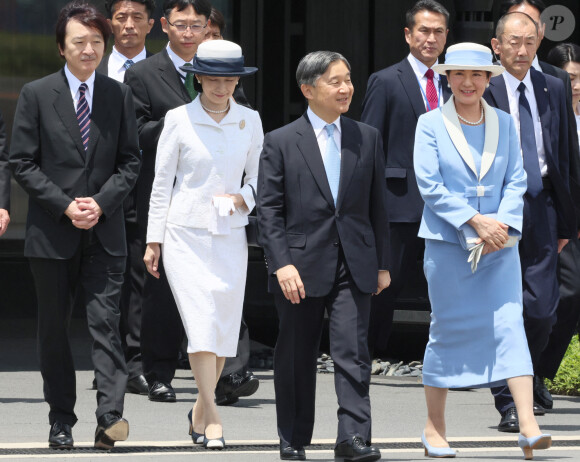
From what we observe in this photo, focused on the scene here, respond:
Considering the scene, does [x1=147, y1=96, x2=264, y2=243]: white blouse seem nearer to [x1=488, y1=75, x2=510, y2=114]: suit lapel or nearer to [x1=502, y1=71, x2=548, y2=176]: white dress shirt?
[x1=488, y1=75, x2=510, y2=114]: suit lapel

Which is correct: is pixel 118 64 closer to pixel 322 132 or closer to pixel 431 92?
pixel 431 92

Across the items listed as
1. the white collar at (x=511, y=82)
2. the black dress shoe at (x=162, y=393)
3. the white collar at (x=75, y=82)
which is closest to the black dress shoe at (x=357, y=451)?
the white collar at (x=75, y=82)

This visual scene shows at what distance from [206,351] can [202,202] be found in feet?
2.35

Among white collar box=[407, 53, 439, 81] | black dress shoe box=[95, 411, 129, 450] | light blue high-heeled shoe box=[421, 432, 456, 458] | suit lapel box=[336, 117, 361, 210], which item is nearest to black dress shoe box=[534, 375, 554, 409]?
light blue high-heeled shoe box=[421, 432, 456, 458]

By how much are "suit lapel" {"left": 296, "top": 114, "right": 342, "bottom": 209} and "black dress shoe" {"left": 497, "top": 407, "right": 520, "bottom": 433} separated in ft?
5.58

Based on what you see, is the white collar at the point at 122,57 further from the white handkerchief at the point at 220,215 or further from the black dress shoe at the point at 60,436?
the black dress shoe at the point at 60,436

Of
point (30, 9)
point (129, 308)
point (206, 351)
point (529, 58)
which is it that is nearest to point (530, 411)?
point (206, 351)

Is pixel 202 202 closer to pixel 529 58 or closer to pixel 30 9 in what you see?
pixel 529 58

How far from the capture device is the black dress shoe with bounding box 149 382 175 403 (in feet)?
30.3

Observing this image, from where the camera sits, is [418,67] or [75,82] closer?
[75,82]

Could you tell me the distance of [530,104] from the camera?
28.9 feet

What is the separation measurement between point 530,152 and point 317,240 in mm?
1805

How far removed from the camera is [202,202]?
26.0ft

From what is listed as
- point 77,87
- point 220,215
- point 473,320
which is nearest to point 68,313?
point 220,215
